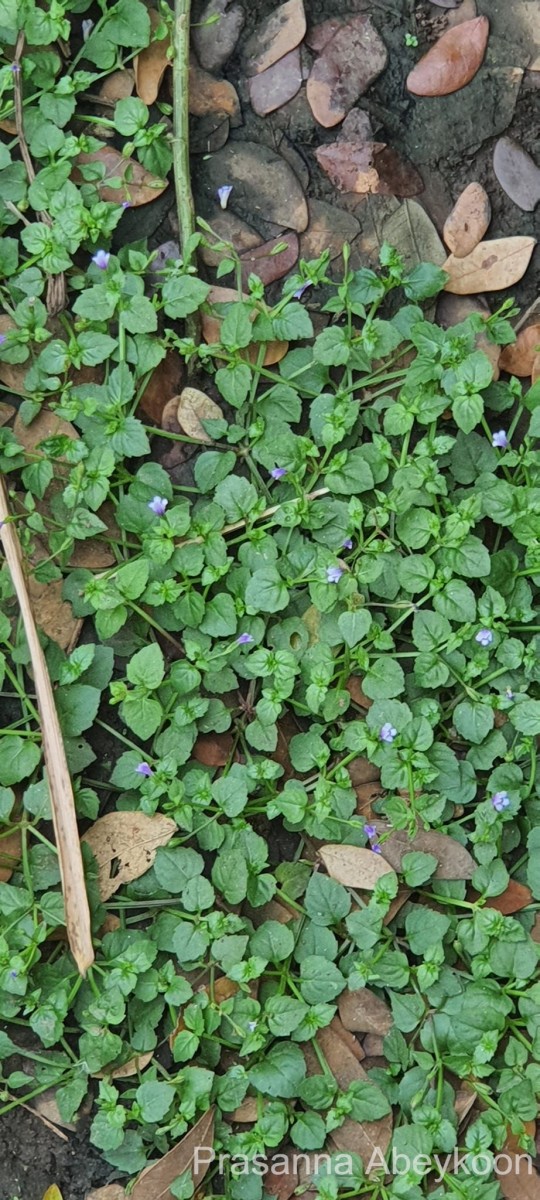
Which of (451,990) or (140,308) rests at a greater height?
(140,308)

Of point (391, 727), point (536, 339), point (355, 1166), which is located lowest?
point (355, 1166)

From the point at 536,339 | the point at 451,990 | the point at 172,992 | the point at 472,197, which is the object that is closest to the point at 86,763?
the point at 172,992

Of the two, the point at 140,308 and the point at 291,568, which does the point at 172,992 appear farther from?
the point at 140,308

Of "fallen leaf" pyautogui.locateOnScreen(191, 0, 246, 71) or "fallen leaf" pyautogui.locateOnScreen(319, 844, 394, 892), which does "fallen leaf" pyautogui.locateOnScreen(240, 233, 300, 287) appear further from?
"fallen leaf" pyautogui.locateOnScreen(319, 844, 394, 892)

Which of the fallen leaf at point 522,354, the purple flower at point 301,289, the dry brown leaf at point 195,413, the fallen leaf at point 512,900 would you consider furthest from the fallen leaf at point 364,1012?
the purple flower at point 301,289

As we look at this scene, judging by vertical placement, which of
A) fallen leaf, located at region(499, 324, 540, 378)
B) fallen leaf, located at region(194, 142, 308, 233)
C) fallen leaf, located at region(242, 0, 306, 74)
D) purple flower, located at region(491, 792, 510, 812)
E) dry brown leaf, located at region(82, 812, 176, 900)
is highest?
fallen leaf, located at region(242, 0, 306, 74)

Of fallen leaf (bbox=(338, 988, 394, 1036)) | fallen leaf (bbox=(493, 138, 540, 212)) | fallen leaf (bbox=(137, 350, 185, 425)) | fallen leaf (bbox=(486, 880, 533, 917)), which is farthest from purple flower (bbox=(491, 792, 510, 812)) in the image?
fallen leaf (bbox=(493, 138, 540, 212))

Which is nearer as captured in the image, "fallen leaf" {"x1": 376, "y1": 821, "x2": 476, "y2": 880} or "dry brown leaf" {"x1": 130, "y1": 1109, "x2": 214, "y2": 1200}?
"dry brown leaf" {"x1": 130, "y1": 1109, "x2": 214, "y2": 1200}
